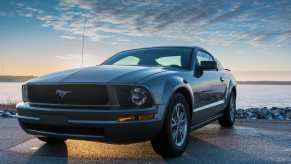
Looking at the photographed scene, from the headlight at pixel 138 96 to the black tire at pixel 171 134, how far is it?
1.37 feet

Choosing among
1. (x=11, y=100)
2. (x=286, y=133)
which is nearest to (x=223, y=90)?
(x=286, y=133)

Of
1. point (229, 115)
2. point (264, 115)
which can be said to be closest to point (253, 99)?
point (264, 115)

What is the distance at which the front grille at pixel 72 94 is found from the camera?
4246 millimetres

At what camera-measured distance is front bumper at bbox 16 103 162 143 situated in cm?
411

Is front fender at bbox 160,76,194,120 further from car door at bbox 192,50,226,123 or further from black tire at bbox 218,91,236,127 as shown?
black tire at bbox 218,91,236,127

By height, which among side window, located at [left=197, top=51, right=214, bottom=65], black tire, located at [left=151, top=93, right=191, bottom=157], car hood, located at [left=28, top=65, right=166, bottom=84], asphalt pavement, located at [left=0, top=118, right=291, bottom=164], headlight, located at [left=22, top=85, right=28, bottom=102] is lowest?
asphalt pavement, located at [left=0, top=118, right=291, bottom=164]

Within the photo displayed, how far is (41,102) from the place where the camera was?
15.0ft

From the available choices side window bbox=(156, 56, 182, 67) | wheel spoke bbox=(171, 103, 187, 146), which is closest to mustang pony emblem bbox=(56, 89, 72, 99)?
wheel spoke bbox=(171, 103, 187, 146)

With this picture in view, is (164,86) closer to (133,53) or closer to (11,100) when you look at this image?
(133,53)

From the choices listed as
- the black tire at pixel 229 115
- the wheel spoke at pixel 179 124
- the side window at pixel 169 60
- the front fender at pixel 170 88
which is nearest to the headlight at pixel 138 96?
the front fender at pixel 170 88

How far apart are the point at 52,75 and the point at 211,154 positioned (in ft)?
7.40

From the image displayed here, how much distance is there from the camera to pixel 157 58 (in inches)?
238

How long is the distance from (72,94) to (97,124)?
49cm

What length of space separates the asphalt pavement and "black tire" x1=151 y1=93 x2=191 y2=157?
10 centimetres
